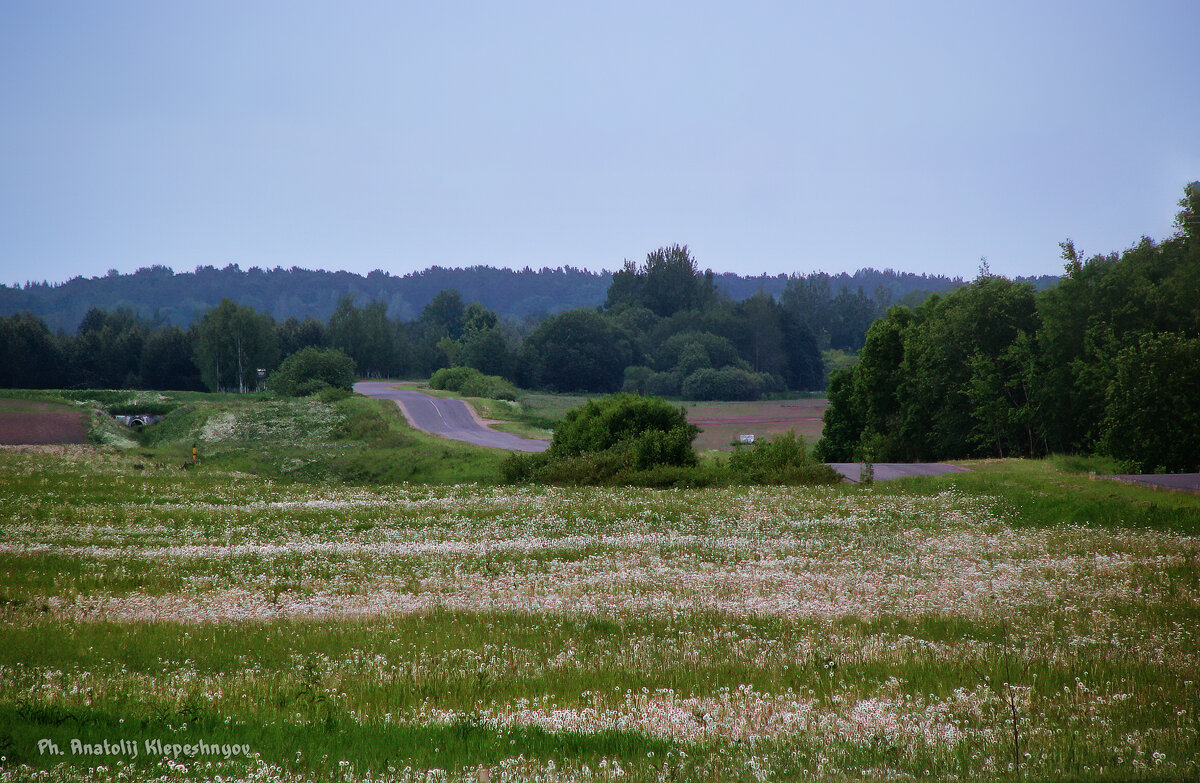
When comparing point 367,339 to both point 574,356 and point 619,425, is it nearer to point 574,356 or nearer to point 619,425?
point 574,356

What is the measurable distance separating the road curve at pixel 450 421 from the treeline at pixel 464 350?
29234 mm

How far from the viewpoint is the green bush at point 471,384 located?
4873 inches

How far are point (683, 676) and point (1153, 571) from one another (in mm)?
11756

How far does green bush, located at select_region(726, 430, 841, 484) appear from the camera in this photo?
3700 cm

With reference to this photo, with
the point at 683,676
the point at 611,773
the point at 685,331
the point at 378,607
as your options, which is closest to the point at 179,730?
the point at 611,773

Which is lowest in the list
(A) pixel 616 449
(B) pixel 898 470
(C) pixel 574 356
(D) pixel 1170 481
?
(B) pixel 898 470

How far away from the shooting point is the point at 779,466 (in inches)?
1527

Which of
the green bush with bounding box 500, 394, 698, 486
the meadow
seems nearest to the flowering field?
the meadow

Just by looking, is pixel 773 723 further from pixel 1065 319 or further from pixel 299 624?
pixel 1065 319

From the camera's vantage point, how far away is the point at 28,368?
→ 126688 millimetres

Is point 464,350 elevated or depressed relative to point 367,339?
depressed

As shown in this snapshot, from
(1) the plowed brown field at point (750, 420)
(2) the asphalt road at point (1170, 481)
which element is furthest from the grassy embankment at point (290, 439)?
(2) the asphalt road at point (1170, 481)

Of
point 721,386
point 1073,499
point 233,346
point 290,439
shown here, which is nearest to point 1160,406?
point 1073,499

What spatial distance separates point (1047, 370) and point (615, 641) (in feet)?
156
